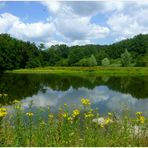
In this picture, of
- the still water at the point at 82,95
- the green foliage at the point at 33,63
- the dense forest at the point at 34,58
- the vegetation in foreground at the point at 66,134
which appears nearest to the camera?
the vegetation in foreground at the point at 66,134

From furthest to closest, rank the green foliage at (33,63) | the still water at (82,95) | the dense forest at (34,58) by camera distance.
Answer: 1. the green foliage at (33,63)
2. the dense forest at (34,58)
3. the still water at (82,95)

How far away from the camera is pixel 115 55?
121 m

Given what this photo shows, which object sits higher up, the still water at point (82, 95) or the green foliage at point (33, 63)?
the green foliage at point (33, 63)

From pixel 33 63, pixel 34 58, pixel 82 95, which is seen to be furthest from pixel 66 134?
pixel 34 58

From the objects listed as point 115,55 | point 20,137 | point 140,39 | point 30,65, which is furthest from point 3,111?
point 140,39

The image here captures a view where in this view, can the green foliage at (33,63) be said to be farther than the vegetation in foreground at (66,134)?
Yes

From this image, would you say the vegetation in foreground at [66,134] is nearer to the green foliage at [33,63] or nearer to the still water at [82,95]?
the still water at [82,95]

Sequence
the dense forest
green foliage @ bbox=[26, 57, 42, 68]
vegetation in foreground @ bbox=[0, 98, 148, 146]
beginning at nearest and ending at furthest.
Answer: vegetation in foreground @ bbox=[0, 98, 148, 146] → the dense forest → green foliage @ bbox=[26, 57, 42, 68]

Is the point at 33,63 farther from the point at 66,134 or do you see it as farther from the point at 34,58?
the point at 66,134

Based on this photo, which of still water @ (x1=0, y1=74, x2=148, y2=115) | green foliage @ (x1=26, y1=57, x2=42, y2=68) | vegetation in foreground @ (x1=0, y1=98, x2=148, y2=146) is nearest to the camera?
vegetation in foreground @ (x1=0, y1=98, x2=148, y2=146)

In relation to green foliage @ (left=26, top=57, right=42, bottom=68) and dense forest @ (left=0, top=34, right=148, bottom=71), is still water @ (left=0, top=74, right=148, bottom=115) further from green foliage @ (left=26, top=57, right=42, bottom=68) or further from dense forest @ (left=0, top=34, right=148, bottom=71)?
green foliage @ (left=26, top=57, right=42, bottom=68)

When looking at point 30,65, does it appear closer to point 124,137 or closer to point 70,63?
point 70,63

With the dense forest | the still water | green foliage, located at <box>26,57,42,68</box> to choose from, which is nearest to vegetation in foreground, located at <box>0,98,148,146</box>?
the still water

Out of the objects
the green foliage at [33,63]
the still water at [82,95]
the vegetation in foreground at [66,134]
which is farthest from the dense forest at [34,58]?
the vegetation in foreground at [66,134]
